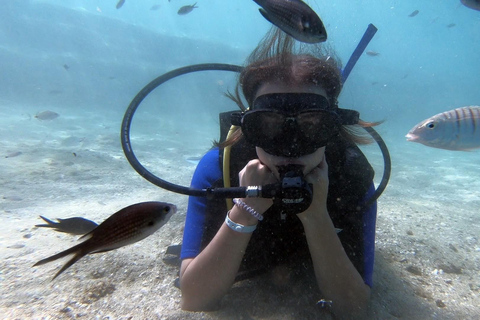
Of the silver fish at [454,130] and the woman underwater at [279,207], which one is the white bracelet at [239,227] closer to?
the woman underwater at [279,207]

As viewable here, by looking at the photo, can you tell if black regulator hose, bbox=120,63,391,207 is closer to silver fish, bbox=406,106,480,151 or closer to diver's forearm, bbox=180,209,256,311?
diver's forearm, bbox=180,209,256,311

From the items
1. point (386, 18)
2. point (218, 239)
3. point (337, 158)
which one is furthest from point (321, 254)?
point (386, 18)

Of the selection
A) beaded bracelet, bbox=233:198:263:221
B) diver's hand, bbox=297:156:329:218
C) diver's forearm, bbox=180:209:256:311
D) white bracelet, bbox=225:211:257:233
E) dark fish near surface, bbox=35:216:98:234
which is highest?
diver's hand, bbox=297:156:329:218

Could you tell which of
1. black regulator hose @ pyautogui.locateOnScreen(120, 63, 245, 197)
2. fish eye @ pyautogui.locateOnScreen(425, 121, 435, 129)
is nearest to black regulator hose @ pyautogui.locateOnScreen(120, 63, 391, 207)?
black regulator hose @ pyautogui.locateOnScreen(120, 63, 245, 197)

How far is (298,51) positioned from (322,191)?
1.44 meters

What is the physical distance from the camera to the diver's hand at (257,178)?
166 centimetres

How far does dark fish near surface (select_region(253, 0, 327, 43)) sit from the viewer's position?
1.62m

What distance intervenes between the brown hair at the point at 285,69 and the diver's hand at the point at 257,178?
55 cm

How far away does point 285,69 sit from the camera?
75.8 inches

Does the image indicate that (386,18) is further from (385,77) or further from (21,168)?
(21,168)

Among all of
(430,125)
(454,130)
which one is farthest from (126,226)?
(454,130)

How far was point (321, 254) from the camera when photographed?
1.78 m

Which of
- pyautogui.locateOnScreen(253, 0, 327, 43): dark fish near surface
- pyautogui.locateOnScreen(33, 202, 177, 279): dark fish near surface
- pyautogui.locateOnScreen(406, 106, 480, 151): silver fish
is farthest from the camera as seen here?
pyautogui.locateOnScreen(406, 106, 480, 151): silver fish

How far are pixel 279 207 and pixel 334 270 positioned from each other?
74 centimetres
